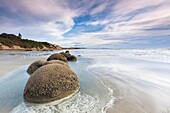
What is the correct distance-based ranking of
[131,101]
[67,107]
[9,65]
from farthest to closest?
[9,65]
[131,101]
[67,107]

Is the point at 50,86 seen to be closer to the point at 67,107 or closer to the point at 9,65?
the point at 67,107

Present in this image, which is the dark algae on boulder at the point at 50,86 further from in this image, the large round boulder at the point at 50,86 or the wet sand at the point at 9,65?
Answer: the wet sand at the point at 9,65

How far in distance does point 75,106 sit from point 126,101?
147 centimetres

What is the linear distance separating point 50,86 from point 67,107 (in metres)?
0.82

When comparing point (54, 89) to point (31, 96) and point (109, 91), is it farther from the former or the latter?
point (109, 91)

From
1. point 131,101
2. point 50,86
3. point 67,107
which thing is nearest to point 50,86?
point 50,86

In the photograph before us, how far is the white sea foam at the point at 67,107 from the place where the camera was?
3.45m

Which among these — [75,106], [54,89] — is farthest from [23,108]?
[75,106]

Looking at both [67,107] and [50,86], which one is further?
[50,86]

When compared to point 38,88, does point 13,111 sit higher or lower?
lower

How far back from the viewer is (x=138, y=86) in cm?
537

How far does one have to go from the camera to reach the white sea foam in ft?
11.3

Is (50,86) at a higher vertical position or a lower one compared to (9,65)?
higher

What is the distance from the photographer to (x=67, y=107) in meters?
3.64
